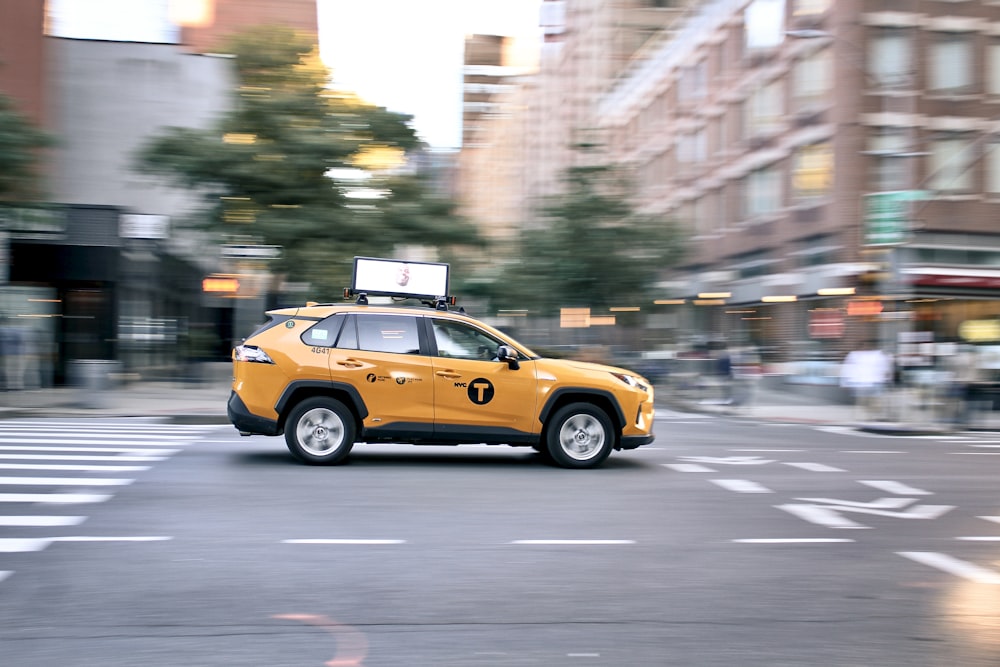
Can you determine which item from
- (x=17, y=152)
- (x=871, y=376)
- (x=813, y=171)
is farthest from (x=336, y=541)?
(x=813, y=171)

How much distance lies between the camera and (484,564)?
Answer: 624cm

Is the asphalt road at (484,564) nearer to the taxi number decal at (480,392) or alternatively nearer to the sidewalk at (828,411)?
the taxi number decal at (480,392)

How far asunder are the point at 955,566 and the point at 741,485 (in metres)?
3.55

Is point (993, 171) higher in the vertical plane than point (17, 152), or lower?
higher

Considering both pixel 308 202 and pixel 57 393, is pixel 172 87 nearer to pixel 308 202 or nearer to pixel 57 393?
pixel 308 202

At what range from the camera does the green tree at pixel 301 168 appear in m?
24.3

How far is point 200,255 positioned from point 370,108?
271 inches

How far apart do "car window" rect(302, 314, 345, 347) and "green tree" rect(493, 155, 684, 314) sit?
65.7 ft

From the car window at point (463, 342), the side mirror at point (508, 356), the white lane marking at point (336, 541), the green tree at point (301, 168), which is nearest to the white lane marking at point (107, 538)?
the white lane marking at point (336, 541)

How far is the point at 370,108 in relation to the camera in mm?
25344

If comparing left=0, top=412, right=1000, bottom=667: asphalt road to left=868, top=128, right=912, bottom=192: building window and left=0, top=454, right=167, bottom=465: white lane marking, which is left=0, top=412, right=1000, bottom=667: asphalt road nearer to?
left=0, top=454, right=167, bottom=465: white lane marking

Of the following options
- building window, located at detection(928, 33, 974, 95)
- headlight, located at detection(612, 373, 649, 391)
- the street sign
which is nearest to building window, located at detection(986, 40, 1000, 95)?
building window, located at detection(928, 33, 974, 95)

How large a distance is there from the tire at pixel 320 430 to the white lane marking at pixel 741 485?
13.3ft

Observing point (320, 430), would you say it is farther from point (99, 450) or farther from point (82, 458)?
point (99, 450)
